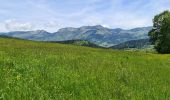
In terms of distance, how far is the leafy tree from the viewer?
103613 millimetres

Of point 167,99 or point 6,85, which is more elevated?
point 6,85

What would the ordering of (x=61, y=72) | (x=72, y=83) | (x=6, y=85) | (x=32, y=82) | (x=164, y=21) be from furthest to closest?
(x=164, y=21) → (x=61, y=72) → (x=72, y=83) → (x=32, y=82) → (x=6, y=85)

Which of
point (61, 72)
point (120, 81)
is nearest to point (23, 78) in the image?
point (61, 72)

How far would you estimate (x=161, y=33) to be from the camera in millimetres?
108688

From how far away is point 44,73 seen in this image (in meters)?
15.0

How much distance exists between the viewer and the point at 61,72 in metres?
16.0

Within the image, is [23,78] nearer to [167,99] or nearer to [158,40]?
[167,99]

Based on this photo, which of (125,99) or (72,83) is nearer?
Result: (125,99)

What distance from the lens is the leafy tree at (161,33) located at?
10361 cm

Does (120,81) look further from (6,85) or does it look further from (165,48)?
(165,48)

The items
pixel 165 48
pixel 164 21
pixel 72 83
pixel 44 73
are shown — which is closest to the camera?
pixel 72 83

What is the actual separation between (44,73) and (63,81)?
1.46 metres

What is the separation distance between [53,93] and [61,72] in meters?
4.42

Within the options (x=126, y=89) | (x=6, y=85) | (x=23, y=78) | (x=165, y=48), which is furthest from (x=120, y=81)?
(x=165, y=48)
